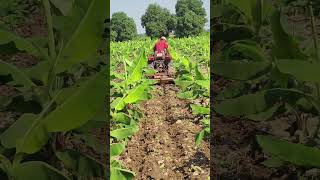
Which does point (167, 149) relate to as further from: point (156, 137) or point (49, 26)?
point (49, 26)

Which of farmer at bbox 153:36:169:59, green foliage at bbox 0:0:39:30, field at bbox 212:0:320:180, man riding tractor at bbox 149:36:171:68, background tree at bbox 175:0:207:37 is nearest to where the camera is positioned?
field at bbox 212:0:320:180

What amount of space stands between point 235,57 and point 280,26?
236 centimetres

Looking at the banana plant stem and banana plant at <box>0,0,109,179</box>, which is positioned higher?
the banana plant stem

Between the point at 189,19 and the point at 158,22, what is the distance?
4.21 meters

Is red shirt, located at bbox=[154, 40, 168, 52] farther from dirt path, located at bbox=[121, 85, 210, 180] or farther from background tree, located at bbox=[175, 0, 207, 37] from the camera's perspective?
background tree, located at bbox=[175, 0, 207, 37]

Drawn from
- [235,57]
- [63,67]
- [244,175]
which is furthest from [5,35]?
[235,57]

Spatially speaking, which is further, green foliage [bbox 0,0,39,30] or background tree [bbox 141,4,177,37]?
background tree [bbox 141,4,177,37]

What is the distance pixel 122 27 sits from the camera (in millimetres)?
36250

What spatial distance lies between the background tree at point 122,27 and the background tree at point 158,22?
167cm

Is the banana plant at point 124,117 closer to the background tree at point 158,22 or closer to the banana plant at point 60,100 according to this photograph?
the banana plant at point 60,100

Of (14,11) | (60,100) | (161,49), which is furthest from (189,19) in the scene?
(60,100)

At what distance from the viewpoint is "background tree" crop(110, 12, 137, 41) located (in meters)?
35.3

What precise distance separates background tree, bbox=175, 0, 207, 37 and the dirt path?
21.0m

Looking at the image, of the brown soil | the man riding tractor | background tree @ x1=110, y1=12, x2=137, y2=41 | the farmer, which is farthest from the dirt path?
background tree @ x1=110, y1=12, x2=137, y2=41
